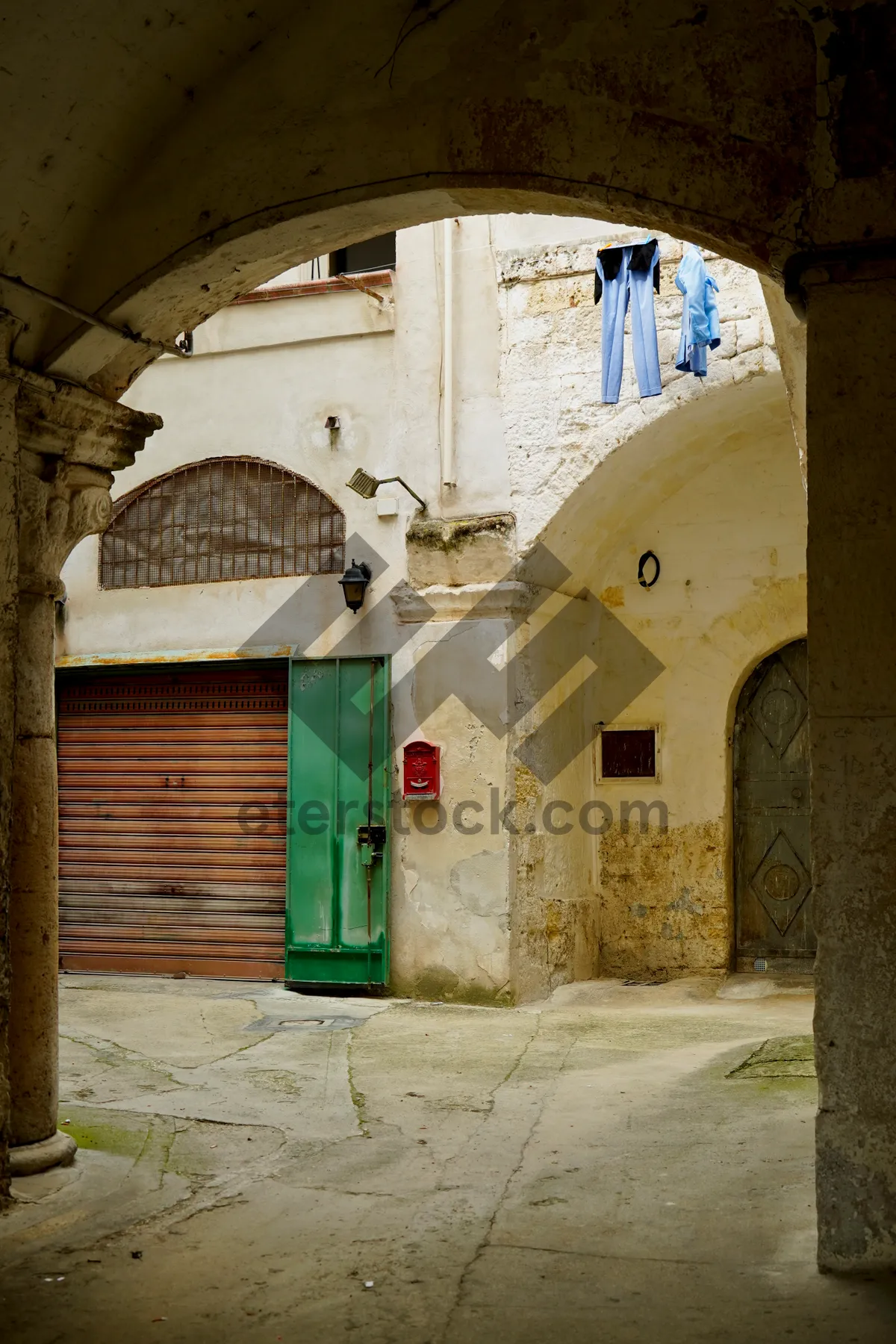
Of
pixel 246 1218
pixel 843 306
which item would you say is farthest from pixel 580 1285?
pixel 843 306

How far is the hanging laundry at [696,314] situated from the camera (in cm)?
748

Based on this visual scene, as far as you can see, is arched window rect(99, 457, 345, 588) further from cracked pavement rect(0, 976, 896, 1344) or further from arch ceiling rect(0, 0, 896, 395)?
arch ceiling rect(0, 0, 896, 395)

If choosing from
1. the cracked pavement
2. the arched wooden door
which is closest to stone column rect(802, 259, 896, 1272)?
the cracked pavement

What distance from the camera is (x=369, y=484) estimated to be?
8648 mm

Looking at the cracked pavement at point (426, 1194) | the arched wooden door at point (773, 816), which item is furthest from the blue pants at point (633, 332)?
the cracked pavement at point (426, 1194)

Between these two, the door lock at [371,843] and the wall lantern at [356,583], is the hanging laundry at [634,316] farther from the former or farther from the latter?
the door lock at [371,843]

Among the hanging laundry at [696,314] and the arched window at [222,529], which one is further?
the arched window at [222,529]

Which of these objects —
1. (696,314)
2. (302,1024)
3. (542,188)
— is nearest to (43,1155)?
(302,1024)

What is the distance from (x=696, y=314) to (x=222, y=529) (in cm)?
377

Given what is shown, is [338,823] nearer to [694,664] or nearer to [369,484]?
[369,484]

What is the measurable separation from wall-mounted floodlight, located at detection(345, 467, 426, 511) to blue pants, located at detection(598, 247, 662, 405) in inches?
60.3

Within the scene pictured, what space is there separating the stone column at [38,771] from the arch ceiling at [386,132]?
8.4 inches

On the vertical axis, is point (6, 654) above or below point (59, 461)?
below

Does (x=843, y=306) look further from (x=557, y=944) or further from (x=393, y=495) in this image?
(x=557, y=944)
